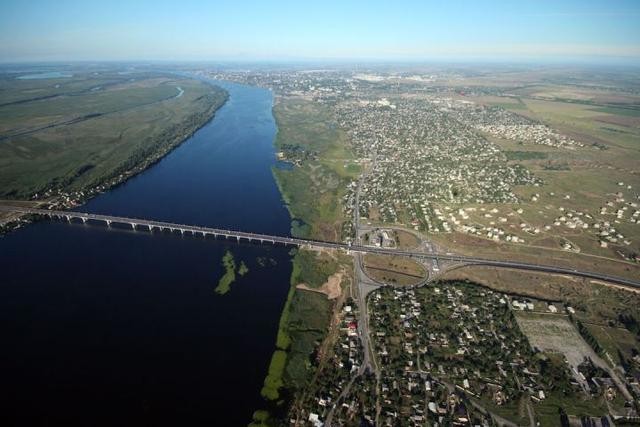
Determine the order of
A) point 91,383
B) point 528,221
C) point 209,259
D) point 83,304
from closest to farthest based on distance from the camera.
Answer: point 91,383 < point 83,304 < point 209,259 < point 528,221

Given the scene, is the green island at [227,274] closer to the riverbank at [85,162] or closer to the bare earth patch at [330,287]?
the bare earth patch at [330,287]

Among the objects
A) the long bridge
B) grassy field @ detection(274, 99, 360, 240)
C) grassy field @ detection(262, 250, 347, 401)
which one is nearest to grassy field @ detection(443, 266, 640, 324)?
the long bridge

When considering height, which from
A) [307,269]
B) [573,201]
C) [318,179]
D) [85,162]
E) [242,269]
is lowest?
[85,162]

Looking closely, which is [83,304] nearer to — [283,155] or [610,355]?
[610,355]

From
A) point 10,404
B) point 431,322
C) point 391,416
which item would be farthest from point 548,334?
point 10,404

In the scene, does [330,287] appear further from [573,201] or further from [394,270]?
[573,201]

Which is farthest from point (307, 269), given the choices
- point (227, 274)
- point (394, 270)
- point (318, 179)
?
point (318, 179)
